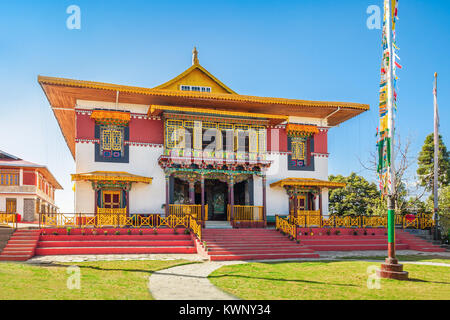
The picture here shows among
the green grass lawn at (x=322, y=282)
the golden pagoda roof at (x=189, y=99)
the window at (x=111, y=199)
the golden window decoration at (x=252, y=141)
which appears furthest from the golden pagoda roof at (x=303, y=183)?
the green grass lawn at (x=322, y=282)

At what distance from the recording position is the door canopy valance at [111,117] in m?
23.5

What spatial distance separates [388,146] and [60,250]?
44.0 ft

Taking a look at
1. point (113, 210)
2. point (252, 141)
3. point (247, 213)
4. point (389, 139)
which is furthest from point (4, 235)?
point (389, 139)

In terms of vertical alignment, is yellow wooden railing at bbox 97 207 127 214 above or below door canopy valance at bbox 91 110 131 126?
below

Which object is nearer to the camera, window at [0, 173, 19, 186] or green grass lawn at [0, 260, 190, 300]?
green grass lawn at [0, 260, 190, 300]

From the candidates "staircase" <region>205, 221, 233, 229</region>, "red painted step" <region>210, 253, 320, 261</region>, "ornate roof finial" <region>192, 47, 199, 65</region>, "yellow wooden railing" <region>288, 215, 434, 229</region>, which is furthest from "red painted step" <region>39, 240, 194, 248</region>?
"ornate roof finial" <region>192, 47, 199, 65</region>

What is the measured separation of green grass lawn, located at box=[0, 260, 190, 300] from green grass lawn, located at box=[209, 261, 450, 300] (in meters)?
2.20

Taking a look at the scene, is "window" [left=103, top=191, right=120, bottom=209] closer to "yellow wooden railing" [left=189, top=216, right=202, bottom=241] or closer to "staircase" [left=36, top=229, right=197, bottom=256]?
"staircase" [left=36, top=229, right=197, bottom=256]

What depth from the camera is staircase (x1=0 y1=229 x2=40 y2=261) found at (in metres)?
15.8

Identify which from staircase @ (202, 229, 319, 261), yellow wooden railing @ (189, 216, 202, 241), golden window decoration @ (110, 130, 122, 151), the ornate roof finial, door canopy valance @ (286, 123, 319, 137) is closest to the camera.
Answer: staircase @ (202, 229, 319, 261)

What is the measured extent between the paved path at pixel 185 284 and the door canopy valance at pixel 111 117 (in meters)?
12.4

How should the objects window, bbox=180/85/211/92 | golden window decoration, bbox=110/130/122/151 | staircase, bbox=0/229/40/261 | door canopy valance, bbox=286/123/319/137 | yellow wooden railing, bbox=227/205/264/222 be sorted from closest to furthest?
staircase, bbox=0/229/40/261 < golden window decoration, bbox=110/130/122/151 < yellow wooden railing, bbox=227/205/264/222 < door canopy valance, bbox=286/123/319/137 < window, bbox=180/85/211/92

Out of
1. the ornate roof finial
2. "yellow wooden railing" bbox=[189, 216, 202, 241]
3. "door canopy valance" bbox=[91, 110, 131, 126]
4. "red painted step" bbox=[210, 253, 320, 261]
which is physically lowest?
"red painted step" bbox=[210, 253, 320, 261]
